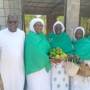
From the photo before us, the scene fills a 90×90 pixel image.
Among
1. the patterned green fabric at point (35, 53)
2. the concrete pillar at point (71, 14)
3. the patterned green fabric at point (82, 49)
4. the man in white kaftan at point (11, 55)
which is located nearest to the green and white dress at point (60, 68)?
the patterned green fabric at point (82, 49)

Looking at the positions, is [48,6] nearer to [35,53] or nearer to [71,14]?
[71,14]

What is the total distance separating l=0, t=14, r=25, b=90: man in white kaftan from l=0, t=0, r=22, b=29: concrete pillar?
1413 millimetres

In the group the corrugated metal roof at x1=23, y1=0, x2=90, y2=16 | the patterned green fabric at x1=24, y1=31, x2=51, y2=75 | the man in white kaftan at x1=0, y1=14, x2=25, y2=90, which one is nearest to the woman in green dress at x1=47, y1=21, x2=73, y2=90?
the patterned green fabric at x1=24, y1=31, x2=51, y2=75

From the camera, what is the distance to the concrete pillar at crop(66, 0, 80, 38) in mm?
5949

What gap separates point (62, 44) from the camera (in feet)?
16.0

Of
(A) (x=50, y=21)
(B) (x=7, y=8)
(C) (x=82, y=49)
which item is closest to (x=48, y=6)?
(A) (x=50, y=21)

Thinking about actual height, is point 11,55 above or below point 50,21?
below

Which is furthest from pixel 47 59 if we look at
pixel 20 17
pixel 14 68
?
pixel 20 17

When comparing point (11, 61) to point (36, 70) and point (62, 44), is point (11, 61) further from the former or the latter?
point (62, 44)

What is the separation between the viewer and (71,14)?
596 centimetres

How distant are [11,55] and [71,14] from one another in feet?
7.18

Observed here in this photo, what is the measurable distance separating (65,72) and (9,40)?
1.20m

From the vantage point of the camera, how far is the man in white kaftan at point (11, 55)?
14.0 ft

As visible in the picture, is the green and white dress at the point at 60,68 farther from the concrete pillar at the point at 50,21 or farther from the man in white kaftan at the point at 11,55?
the concrete pillar at the point at 50,21
